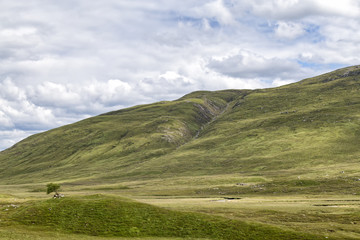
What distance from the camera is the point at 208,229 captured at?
62844 mm

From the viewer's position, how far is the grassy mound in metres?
60.6

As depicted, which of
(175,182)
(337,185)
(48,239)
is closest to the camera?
(48,239)

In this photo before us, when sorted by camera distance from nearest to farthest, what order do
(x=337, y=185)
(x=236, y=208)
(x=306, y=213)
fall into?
(x=306, y=213) → (x=236, y=208) → (x=337, y=185)

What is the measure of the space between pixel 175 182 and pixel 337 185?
88524 mm

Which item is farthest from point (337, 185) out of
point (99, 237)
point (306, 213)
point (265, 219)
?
point (99, 237)

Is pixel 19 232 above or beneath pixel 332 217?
above

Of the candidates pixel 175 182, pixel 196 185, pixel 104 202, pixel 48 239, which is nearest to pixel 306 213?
pixel 104 202

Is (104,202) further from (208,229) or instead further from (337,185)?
(337,185)

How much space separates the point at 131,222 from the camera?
65.1 m

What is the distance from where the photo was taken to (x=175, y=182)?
199875 millimetres

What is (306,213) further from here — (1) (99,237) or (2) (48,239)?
(2) (48,239)

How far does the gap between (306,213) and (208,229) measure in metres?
26.1

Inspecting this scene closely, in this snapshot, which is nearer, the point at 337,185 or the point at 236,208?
the point at 236,208

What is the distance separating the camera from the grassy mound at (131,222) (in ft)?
199
